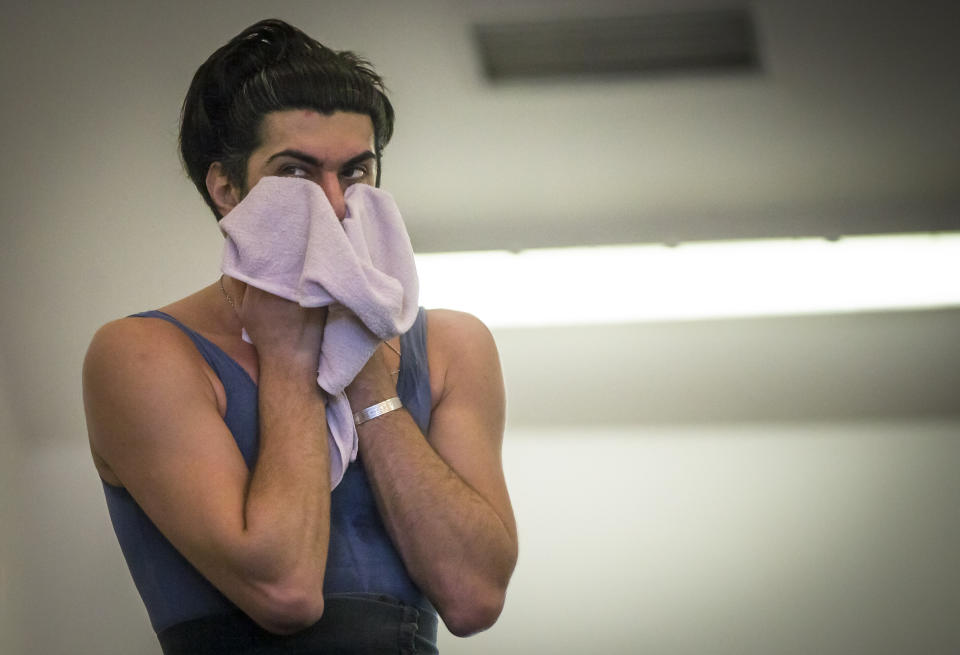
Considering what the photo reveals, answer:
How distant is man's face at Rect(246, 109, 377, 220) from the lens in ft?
3.77

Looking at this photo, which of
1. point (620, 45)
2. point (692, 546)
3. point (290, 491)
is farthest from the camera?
point (692, 546)

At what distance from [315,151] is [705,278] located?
0.91m

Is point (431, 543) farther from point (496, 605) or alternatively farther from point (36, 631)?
point (36, 631)

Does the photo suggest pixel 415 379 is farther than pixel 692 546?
No

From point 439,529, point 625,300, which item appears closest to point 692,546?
point 625,300

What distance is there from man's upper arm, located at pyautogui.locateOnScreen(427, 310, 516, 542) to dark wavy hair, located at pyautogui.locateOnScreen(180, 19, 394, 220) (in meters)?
0.26

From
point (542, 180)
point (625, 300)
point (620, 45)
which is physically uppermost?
point (620, 45)

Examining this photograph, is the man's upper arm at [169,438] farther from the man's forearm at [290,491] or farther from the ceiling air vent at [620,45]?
the ceiling air vent at [620,45]

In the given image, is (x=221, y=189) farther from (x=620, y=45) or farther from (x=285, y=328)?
(x=620, y=45)

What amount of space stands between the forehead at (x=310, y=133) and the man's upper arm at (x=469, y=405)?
248 mm

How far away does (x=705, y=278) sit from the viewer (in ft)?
6.07

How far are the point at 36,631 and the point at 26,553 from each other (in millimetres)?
135

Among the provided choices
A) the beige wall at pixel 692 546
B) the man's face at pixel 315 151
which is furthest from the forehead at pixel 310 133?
the beige wall at pixel 692 546

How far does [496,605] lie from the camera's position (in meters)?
1.07
